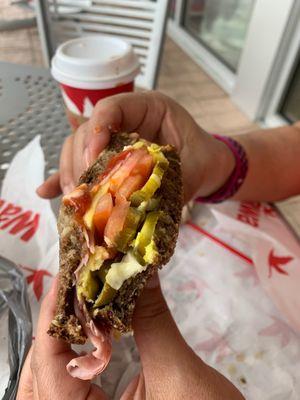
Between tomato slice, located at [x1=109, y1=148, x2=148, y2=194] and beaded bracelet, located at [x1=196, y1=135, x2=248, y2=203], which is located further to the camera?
beaded bracelet, located at [x1=196, y1=135, x2=248, y2=203]

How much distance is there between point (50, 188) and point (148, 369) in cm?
35

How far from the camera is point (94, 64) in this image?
720 millimetres

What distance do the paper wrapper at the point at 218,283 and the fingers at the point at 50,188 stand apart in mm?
48

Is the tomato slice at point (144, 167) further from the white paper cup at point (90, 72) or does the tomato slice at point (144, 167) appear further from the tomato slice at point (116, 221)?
the white paper cup at point (90, 72)

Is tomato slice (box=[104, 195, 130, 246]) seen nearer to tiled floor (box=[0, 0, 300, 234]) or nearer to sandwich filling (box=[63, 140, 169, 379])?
sandwich filling (box=[63, 140, 169, 379])

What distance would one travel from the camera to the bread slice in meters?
0.38

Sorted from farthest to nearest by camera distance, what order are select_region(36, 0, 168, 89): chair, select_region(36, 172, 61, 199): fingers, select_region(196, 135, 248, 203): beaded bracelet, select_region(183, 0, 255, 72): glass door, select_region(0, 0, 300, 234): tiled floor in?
select_region(183, 0, 255, 72): glass door → select_region(0, 0, 300, 234): tiled floor → select_region(36, 0, 168, 89): chair → select_region(196, 135, 248, 203): beaded bracelet → select_region(36, 172, 61, 199): fingers

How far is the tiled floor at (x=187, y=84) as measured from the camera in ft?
4.90

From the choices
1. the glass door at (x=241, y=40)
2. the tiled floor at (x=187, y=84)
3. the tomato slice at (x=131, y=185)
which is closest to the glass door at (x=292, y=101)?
the glass door at (x=241, y=40)

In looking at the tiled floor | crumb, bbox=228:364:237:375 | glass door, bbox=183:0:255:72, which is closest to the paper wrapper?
crumb, bbox=228:364:237:375

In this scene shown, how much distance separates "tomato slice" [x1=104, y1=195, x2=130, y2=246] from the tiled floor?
1.11 m

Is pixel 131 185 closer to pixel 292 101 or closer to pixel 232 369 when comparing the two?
pixel 232 369

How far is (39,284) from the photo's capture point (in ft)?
2.01

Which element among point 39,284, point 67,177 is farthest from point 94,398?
point 67,177
